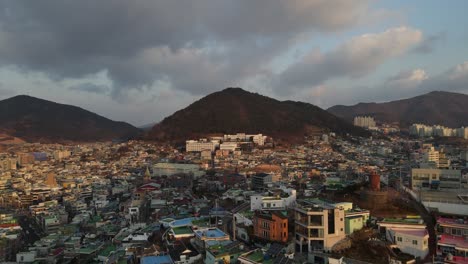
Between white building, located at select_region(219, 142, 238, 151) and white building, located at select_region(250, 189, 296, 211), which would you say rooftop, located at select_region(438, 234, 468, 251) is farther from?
white building, located at select_region(219, 142, 238, 151)

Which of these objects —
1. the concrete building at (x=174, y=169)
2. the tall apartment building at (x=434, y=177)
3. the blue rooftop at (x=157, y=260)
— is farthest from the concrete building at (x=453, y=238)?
the concrete building at (x=174, y=169)

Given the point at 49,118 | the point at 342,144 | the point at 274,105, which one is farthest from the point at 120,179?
the point at 49,118

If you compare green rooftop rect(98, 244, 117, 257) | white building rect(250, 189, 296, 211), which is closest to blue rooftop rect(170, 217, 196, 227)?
green rooftop rect(98, 244, 117, 257)

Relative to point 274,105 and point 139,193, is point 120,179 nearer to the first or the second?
point 139,193

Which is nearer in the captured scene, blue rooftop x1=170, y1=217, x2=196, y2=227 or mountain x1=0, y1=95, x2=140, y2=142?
blue rooftop x1=170, y1=217, x2=196, y2=227

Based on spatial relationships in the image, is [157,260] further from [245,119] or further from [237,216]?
[245,119]

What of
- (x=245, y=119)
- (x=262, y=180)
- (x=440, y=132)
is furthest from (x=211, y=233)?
(x=440, y=132)
